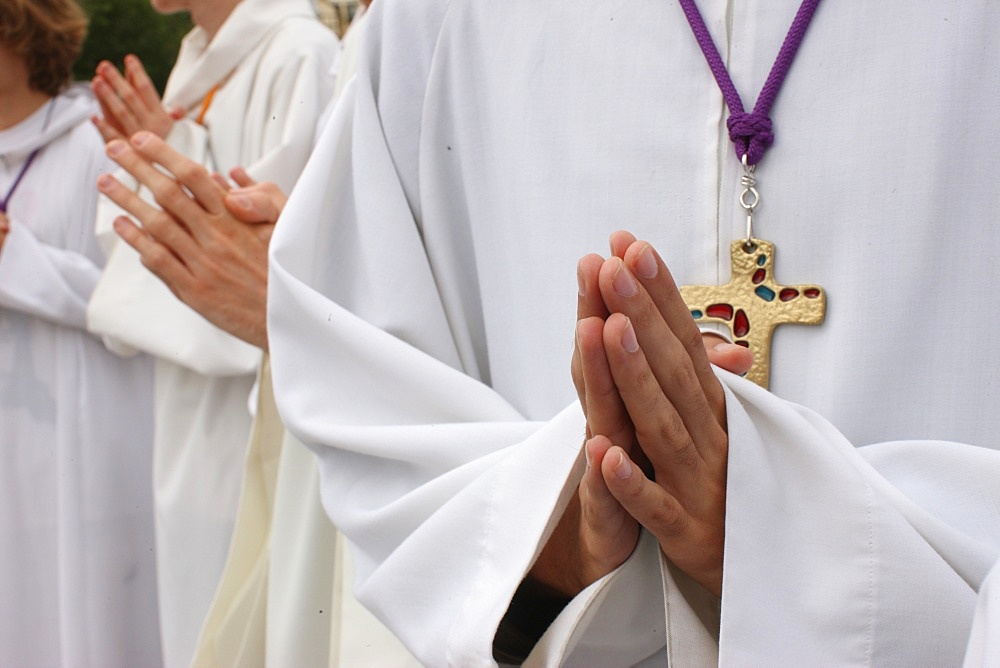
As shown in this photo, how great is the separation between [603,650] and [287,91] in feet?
6.63

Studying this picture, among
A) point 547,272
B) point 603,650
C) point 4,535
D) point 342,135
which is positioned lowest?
point 4,535

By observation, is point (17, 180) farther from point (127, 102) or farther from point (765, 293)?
point (765, 293)

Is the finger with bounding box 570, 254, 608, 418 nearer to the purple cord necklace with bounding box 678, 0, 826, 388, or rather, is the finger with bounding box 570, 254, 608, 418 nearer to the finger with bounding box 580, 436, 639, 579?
the finger with bounding box 580, 436, 639, 579

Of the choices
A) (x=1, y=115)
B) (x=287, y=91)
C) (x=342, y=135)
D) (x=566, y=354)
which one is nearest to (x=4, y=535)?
(x=1, y=115)

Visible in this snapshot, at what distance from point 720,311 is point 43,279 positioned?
249cm

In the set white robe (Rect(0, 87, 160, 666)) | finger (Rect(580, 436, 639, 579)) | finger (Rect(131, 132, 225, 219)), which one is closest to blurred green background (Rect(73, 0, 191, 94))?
white robe (Rect(0, 87, 160, 666))

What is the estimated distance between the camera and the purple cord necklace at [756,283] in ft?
3.53

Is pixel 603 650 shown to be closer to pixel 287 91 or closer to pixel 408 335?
pixel 408 335

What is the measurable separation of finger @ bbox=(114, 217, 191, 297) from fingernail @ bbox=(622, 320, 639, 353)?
107 cm

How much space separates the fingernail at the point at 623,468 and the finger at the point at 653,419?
30 mm

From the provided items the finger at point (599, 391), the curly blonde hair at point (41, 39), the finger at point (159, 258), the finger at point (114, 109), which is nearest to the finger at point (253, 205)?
the finger at point (159, 258)

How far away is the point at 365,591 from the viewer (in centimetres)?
Answer: 115

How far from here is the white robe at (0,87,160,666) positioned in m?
3.16

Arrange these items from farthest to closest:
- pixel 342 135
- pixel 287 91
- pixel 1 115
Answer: pixel 1 115 → pixel 287 91 → pixel 342 135
